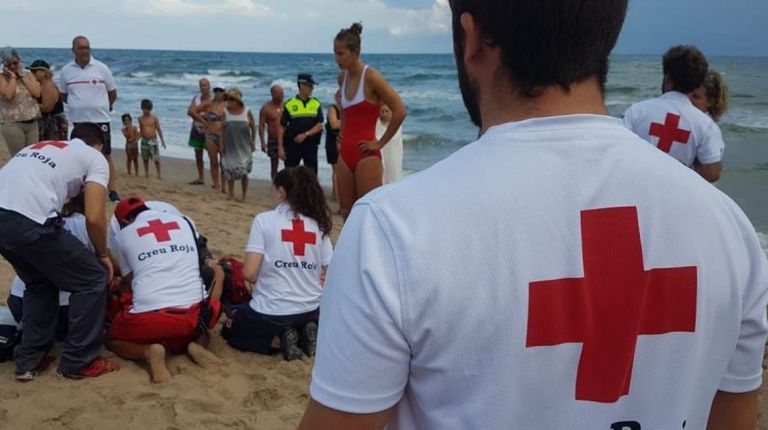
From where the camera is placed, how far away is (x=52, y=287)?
4332 millimetres

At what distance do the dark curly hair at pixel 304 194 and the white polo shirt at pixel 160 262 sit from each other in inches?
27.1

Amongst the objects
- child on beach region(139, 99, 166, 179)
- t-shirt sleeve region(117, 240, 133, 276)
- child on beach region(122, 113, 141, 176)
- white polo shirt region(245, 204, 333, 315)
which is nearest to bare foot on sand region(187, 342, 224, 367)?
white polo shirt region(245, 204, 333, 315)

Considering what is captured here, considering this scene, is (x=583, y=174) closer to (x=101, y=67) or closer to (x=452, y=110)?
(x=101, y=67)

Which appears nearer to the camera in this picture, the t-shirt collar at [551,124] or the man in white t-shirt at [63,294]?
the t-shirt collar at [551,124]

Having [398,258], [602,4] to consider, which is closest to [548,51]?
[602,4]

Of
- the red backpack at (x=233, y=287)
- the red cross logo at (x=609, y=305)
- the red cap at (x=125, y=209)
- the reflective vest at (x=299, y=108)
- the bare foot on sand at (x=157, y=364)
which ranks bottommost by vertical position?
the bare foot on sand at (x=157, y=364)

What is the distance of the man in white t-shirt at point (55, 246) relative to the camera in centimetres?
395

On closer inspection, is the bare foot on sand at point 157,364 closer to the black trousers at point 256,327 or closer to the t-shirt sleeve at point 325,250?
the black trousers at point 256,327

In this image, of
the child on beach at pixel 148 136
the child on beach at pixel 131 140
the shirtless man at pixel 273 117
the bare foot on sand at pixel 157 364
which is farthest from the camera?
the child on beach at pixel 131 140

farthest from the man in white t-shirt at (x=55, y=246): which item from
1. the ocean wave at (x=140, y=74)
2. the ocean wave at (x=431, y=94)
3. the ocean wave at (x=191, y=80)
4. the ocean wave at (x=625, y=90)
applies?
the ocean wave at (x=140, y=74)

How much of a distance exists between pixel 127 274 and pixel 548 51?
4.20 metres

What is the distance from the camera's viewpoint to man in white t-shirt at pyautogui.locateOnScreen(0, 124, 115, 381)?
3.95 meters

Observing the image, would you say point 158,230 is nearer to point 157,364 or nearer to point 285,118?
point 157,364

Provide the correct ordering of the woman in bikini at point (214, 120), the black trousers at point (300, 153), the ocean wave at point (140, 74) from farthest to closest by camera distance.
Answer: the ocean wave at point (140, 74), the woman in bikini at point (214, 120), the black trousers at point (300, 153)
